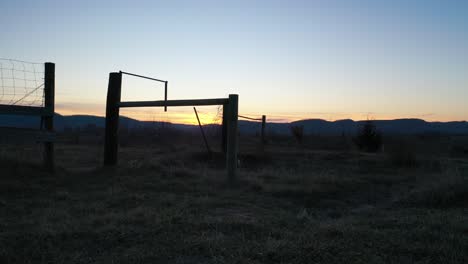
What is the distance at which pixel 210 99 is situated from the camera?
26.6 feet

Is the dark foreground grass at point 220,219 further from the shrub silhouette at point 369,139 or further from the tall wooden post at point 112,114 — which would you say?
the shrub silhouette at point 369,139

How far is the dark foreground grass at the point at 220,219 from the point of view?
3574 millimetres

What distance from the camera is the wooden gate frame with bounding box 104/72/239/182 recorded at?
25.3 ft

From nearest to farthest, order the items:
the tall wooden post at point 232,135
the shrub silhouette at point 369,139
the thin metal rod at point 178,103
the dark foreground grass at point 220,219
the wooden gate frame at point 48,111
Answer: the dark foreground grass at point 220,219 < the tall wooden post at point 232,135 < the thin metal rod at point 178,103 < the wooden gate frame at point 48,111 < the shrub silhouette at point 369,139

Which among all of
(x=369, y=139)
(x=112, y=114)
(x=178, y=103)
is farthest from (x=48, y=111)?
(x=369, y=139)

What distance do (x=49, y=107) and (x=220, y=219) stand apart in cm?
570

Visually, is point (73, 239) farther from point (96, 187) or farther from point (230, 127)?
point (230, 127)

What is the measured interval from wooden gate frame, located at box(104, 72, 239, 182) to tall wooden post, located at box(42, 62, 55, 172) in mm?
1325

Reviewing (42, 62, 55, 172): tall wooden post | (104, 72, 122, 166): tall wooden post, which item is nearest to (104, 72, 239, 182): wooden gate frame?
(104, 72, 122, 166): tall wooden post

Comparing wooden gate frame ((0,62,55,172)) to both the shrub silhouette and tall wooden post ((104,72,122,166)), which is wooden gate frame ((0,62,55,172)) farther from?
the shrub silhouette

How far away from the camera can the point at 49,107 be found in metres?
8.73

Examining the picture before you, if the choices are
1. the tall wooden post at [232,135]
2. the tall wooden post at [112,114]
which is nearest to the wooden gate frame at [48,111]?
the tall wooden post at [112,114]

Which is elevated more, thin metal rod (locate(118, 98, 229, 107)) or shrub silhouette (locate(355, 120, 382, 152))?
thin metal rod (locate(118, 98, 229, 107))

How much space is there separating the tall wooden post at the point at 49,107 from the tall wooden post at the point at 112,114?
1.32 m
